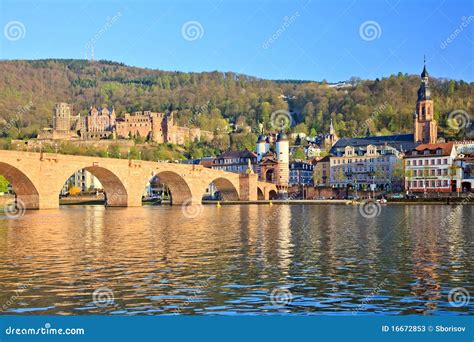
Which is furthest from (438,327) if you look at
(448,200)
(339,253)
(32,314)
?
(448,200)

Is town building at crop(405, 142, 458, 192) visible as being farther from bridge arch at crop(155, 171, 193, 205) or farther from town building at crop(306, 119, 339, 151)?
town building at crop(306, 119, 339, 151)

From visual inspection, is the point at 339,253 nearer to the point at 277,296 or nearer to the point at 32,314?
the point at 277,296

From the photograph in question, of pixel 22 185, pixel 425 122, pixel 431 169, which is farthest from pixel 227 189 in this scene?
pixel 22 185

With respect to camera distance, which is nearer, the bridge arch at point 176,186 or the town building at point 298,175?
the bridge arch at point 176,186

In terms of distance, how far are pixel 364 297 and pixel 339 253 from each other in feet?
32.3

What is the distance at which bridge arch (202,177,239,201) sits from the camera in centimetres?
10869

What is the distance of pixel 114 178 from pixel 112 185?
301 centimetres

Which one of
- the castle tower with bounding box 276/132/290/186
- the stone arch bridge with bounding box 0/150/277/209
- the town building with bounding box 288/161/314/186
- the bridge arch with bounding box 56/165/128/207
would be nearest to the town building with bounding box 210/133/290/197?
the castle tower with bounding box 276/132/290/186

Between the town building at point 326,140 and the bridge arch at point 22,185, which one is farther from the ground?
the town building at point 326,140

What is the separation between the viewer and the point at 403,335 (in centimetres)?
1362

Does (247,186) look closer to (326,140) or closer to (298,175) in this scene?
(298,175)

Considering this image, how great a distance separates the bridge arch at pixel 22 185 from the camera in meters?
59.0

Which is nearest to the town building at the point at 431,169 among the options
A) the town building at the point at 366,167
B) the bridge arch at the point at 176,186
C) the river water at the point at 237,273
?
the town building at the point at 366,167

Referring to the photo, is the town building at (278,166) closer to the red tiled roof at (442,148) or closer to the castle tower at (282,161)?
the castle tower at (282,161)
